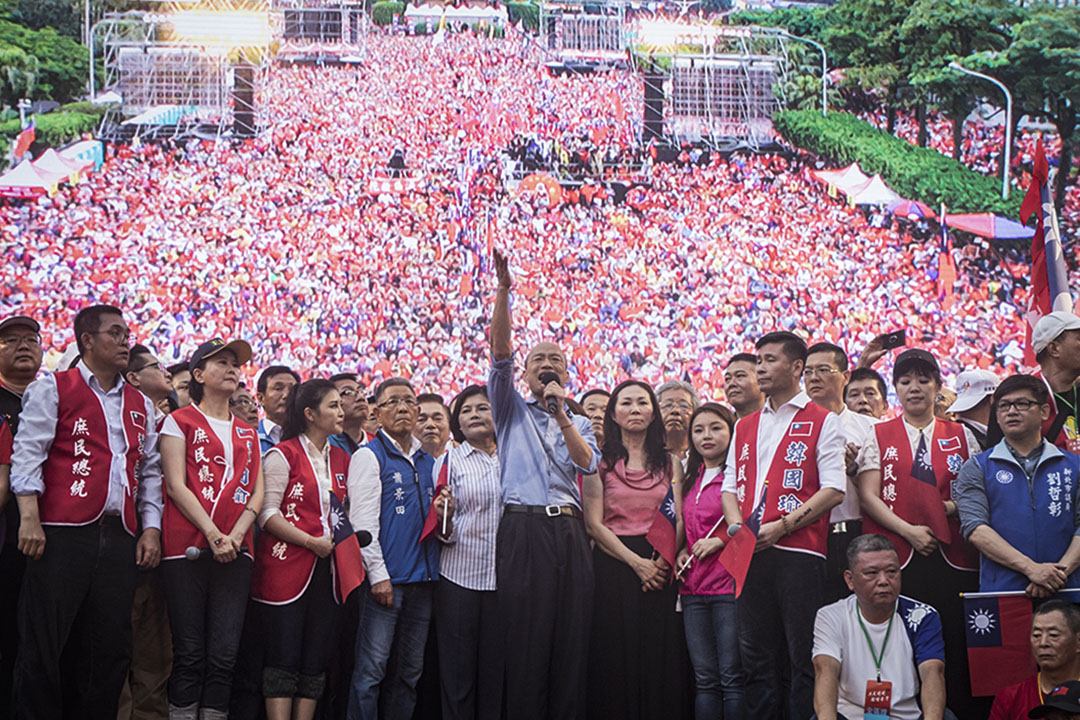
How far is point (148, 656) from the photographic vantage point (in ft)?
10.1

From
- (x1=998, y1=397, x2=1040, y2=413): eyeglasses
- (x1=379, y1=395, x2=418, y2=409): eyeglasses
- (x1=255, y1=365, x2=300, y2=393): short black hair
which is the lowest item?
(x1=998, y1=397, x2=1040, y2=413): eyeglasses

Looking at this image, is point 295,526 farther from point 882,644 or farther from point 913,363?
point 913,363

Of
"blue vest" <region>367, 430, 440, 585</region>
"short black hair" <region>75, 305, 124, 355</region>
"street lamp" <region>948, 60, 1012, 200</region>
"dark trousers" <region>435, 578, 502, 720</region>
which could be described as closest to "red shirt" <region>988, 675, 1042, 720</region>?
"dark trousers" <region>435, 578, 502, 720</region>

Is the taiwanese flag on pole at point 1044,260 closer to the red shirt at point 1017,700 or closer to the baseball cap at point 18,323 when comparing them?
the red shirt at point 1017,700

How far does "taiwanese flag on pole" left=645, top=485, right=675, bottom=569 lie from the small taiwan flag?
33.8 inches

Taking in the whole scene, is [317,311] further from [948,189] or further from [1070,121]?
[1070,121]

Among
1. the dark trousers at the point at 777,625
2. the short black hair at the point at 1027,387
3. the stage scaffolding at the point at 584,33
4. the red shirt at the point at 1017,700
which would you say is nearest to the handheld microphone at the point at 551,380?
the dark trousers at the point at 777,625

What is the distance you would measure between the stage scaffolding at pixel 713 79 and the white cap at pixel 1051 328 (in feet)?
22.1

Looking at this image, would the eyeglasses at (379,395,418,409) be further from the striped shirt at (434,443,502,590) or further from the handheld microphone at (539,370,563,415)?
the handheld microphone at (539,370,563,415)

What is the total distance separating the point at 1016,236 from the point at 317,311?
20.8 feet

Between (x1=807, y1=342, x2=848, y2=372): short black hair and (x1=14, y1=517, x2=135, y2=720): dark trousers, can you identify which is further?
(x1=807, y1=342, x2=848, y2=372): short black hair

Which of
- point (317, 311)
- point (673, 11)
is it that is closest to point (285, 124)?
point (317, 311)

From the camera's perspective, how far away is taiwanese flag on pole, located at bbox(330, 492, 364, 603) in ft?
10.2

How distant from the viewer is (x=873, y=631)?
2.77 m
